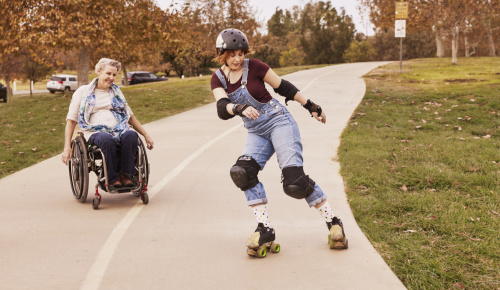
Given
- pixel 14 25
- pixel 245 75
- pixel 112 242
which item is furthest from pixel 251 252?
pixel 14 25

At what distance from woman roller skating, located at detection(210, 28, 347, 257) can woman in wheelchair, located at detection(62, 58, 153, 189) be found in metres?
2.08

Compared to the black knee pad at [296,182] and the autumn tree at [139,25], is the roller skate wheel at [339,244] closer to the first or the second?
the black knee pad at [296,182]

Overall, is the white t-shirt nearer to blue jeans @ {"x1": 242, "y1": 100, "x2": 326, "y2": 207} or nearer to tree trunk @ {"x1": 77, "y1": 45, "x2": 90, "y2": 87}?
blue jeans @ {"x1": 242, "y1": 100, "x2": 326, "y2": 207}

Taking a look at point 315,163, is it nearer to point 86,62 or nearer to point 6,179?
point 6,179

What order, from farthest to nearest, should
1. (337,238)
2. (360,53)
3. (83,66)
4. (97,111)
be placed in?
(360,53), (83,66), (97,111), (337,238)

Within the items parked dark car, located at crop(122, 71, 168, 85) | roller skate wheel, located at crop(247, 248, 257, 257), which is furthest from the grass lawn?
parked dark car, located at crop(122, 71, 168, 85)

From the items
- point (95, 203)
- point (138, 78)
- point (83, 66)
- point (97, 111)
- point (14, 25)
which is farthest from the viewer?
point (138, 78)

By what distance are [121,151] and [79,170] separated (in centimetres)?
65

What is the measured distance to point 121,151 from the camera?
6570mm

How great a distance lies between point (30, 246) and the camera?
206 inches

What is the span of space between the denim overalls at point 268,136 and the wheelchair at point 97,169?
2.04m

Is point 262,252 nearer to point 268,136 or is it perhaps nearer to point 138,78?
point 268,136

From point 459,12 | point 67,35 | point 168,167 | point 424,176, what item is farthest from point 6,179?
point 459,12

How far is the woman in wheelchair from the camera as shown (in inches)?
256
